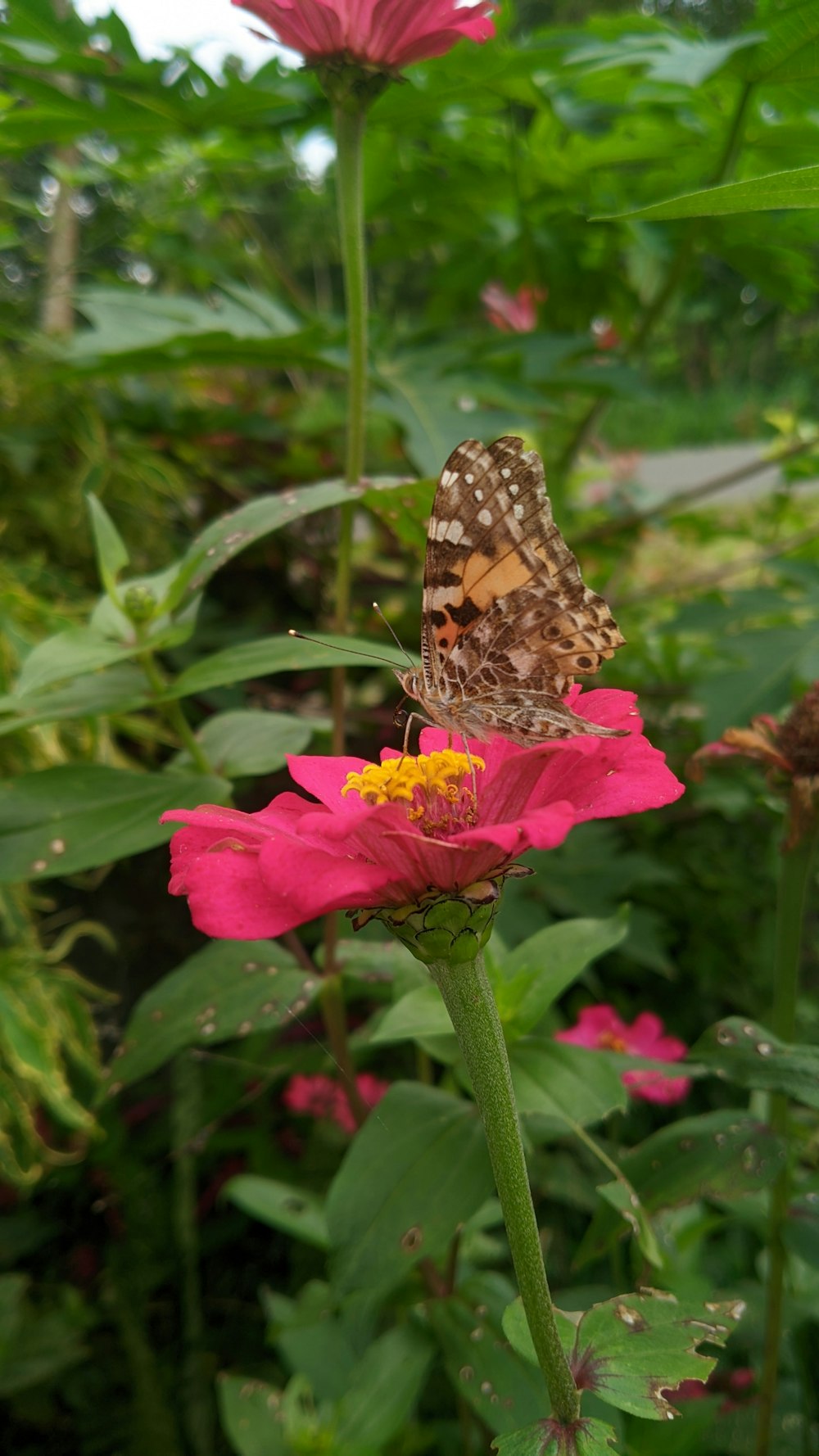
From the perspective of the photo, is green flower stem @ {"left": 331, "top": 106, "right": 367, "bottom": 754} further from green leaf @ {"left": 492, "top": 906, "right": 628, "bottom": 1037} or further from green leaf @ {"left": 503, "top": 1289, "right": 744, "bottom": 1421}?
green leaf @ {"left": 503, "top": 1289, "right": 744, "bottom": 1421}

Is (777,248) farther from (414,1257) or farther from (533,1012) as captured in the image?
(414,1257)

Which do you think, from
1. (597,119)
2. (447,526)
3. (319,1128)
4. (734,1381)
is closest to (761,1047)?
(447,526)

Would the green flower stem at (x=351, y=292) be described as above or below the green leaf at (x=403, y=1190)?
above

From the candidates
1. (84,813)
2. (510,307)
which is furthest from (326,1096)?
(510,307)

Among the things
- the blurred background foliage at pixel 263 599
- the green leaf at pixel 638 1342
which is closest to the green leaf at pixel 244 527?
the blurred background foliage at pixel 263 599

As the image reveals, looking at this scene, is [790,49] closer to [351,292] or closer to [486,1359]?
[351,292]

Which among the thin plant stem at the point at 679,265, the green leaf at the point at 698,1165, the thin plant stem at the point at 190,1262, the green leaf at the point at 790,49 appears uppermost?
the green leaf at the point at 790,49

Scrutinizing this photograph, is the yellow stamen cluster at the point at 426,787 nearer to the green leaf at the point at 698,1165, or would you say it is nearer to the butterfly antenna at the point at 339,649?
the butterfly antenna at the point at 339,649
